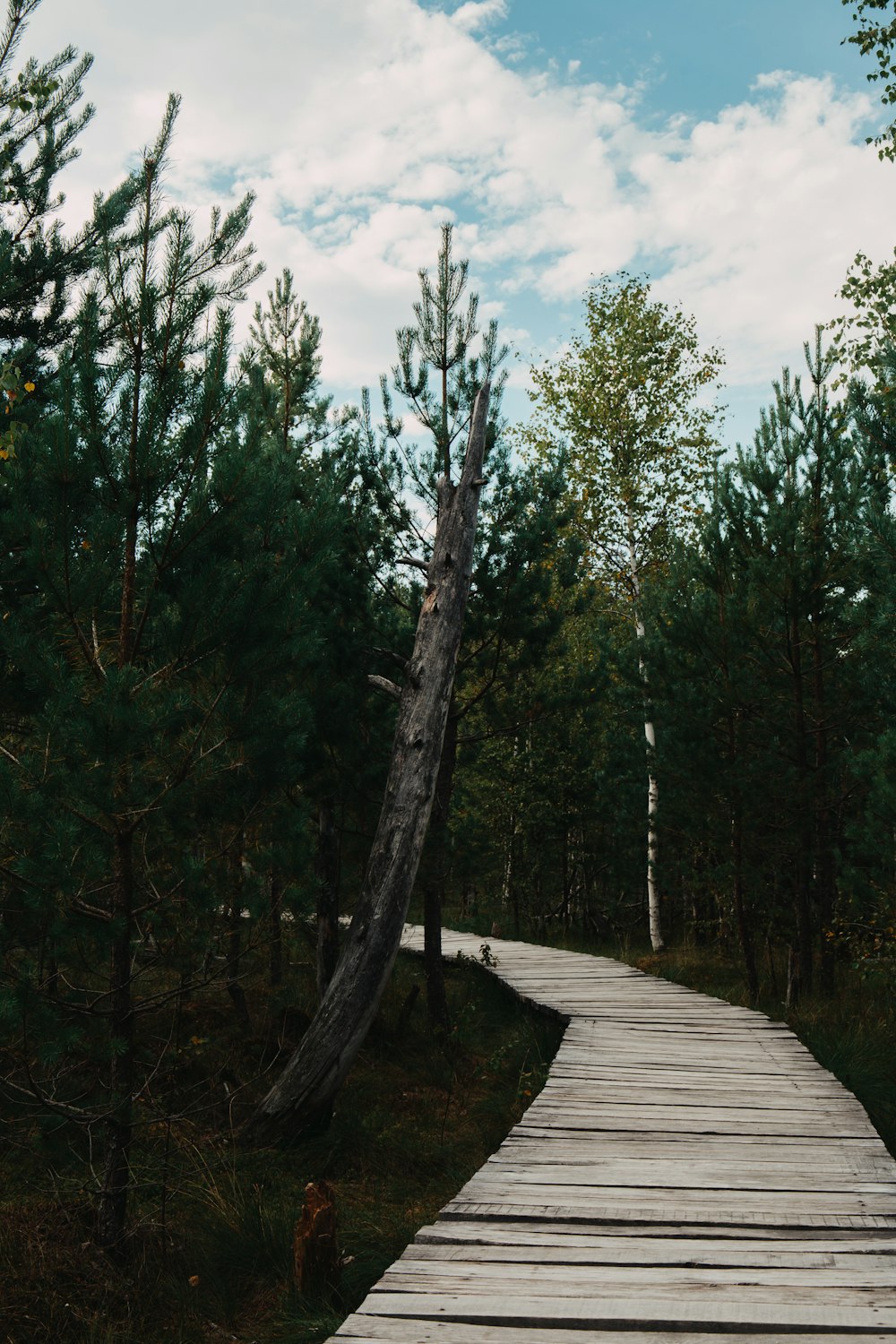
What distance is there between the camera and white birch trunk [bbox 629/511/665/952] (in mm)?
12000

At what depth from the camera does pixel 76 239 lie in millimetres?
7254

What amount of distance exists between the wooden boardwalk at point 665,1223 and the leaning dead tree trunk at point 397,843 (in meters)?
1.50

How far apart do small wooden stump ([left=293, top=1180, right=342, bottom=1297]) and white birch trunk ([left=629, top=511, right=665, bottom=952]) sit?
7.72 meters

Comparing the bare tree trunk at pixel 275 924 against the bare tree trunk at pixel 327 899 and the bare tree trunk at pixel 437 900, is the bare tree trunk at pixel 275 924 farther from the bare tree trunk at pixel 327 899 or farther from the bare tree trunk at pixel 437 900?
the bare tree trunk at pixel 437 900

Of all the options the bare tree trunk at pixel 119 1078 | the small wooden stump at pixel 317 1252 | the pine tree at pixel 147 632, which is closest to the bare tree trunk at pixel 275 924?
the pine tree at pixel 147 632

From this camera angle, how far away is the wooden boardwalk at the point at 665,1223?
283 centimetres

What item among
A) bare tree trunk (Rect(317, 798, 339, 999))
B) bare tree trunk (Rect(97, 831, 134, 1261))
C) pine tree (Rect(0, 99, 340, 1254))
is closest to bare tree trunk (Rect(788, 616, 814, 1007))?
bare tree trunk (Rect(317, 798, 339, 999))

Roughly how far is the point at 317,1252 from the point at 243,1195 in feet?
3.71

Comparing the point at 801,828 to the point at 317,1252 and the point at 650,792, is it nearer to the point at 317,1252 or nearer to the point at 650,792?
the point at 650,792

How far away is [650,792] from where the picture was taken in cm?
1384

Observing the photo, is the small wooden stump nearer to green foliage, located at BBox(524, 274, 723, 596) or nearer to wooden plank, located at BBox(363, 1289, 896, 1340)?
wooden plank, located at BBox(363, 1289, 896, 1340)

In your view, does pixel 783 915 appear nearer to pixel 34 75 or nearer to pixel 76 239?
pixel 76 239

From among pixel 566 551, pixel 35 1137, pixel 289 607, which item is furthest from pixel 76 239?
pixel 35 1137

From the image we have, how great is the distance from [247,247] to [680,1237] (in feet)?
16.7
